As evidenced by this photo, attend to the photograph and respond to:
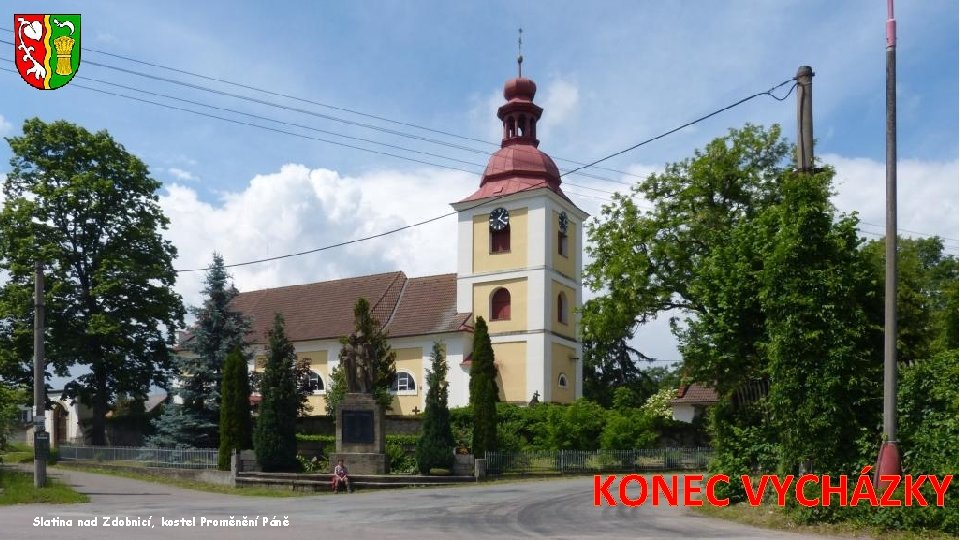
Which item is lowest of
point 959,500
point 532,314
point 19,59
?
point 959,500

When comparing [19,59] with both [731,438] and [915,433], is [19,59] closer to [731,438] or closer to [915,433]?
[731,438]

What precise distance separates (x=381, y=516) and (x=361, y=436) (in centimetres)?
1062

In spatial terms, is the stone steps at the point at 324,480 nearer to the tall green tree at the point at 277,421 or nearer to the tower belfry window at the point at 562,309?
the tall green tree at the point at 277,421

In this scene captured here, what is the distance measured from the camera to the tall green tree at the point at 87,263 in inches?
1446

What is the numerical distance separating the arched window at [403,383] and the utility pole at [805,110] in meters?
33.2

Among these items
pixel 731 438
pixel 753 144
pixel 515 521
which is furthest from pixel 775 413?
pixel 753 144

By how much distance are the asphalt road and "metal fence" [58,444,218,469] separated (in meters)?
4.24

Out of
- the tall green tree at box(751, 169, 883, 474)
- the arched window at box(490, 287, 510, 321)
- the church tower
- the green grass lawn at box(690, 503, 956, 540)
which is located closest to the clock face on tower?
the church tower

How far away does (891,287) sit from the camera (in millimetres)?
14445

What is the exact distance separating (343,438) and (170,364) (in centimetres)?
1405

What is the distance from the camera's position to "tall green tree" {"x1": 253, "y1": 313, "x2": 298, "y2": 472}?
28.3 metres

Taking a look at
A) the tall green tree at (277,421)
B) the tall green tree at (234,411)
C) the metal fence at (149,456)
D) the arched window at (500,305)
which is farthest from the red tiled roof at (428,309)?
the tall green tree at (277,421)

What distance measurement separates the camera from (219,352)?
3747cm

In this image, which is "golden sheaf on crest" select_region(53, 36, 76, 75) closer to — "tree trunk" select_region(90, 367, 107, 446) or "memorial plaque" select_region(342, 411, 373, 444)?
"memorial plaque" select_region(342, 411, 373, 444)
